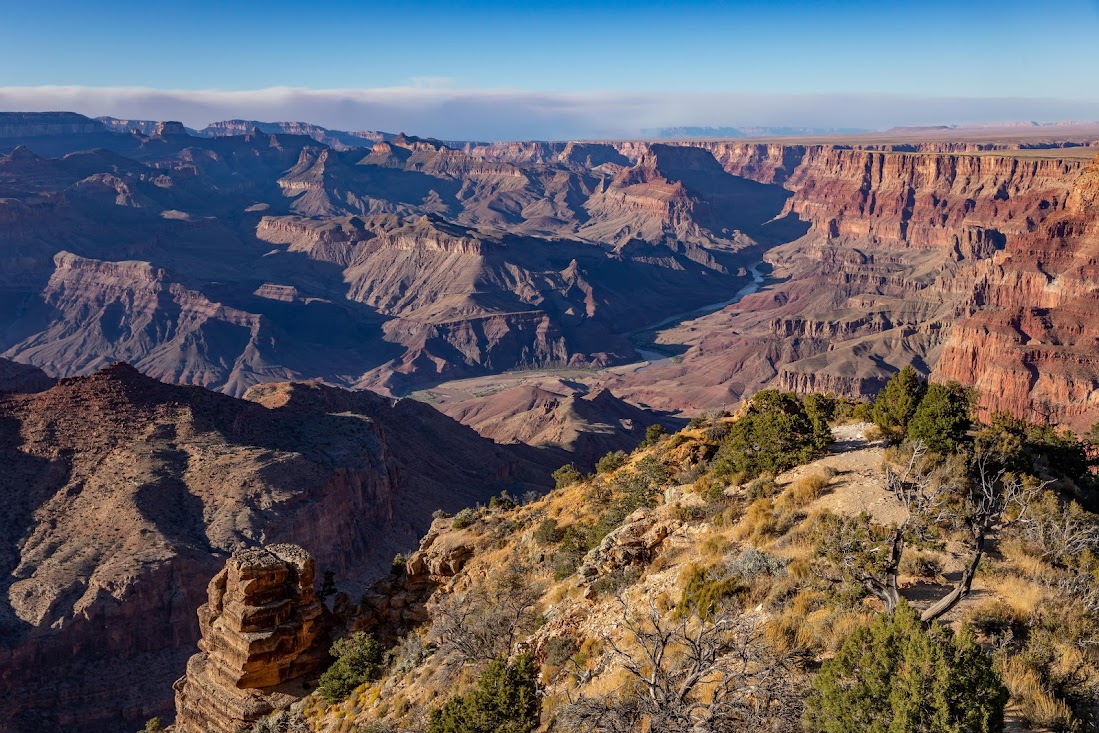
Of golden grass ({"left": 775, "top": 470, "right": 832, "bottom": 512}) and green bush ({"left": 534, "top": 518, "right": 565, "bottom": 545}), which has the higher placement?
golden grass ({"left": 775, "top": 470, "right": 832, "bottom": 512})

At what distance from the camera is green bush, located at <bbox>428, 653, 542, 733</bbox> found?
1759 cm

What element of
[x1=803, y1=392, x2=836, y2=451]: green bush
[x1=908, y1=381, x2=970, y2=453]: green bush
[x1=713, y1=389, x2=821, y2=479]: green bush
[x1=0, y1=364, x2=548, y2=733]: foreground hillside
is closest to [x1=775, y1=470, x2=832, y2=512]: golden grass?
[x1=713, y1=389, x2=821, y2=479]: green bush

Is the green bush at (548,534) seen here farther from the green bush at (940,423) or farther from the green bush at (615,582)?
the green bush at (940,423)

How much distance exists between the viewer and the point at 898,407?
28.9 meters

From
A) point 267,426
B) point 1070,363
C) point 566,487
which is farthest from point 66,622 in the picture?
point 1070,363

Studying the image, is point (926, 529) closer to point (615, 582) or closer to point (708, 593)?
point (708, 593)

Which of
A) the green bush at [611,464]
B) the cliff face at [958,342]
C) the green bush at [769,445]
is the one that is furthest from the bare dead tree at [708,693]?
the cliff face at [958,342]

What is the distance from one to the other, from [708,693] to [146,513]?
50.8 meters

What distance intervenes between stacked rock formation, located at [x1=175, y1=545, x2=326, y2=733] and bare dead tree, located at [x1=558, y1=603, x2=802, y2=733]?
55.0ft

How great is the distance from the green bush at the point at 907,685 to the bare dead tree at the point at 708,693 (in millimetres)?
872

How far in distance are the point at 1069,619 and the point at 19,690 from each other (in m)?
52.8

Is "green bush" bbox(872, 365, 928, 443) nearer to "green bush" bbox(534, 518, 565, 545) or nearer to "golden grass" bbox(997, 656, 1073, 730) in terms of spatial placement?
"green bush" bbox(534, 518, 565, 545)

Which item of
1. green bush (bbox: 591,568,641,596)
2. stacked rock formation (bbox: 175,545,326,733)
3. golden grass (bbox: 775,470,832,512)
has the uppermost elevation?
golden grass (bbox: 775,470,832,512)

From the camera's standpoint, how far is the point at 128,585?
51.2m
